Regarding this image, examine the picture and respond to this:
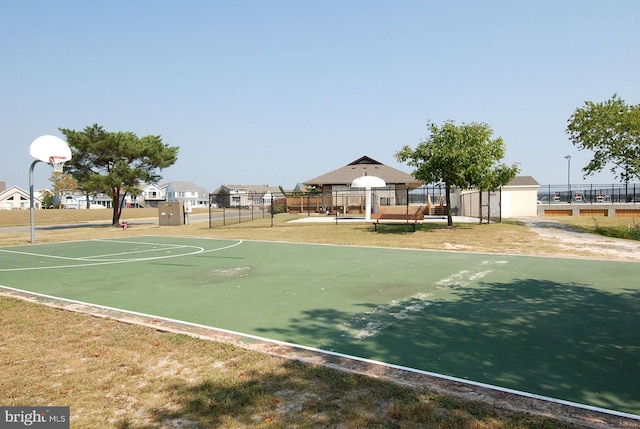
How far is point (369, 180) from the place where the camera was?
33969 mm

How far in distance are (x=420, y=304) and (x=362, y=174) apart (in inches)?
1545

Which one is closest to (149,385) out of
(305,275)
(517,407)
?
(517,407)

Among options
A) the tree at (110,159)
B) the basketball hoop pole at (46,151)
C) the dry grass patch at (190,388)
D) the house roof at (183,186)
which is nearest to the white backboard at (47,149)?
the basketball hoop pole at (46,151)

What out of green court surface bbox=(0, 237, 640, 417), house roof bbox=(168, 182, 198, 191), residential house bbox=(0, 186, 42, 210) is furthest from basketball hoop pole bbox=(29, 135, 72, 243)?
house roof bbox=(168, 182, 198, 191)

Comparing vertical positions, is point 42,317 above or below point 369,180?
Result: below

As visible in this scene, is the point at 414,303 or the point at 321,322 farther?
the point at 414,303

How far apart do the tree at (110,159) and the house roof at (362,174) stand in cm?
1638

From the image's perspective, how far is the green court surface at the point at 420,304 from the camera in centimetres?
427

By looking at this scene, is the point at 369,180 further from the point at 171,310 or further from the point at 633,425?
the point at 633,425

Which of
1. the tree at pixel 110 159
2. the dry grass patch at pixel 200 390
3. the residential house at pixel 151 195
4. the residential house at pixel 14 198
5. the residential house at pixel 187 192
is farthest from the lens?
the residential house at pixel 187 192

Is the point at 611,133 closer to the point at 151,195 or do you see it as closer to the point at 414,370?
the point at 414,370

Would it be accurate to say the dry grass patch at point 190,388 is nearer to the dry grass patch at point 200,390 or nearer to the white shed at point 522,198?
the dry grass patch at point 200,390

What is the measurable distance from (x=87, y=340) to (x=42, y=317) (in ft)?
5.23

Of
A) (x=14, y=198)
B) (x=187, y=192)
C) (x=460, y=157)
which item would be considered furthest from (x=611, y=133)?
(x=187, y=192)
